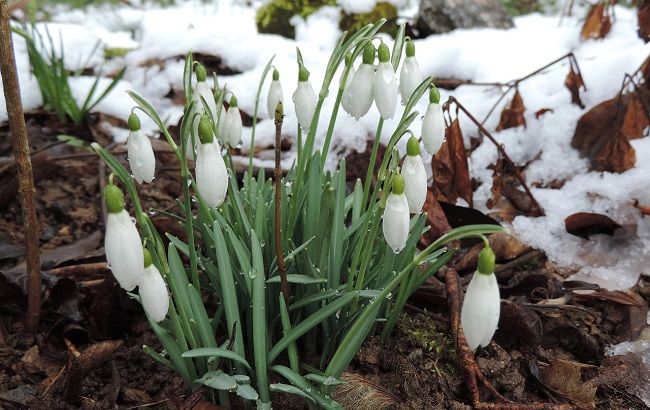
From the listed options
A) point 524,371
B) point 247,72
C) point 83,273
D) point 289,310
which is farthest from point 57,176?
point 524,371

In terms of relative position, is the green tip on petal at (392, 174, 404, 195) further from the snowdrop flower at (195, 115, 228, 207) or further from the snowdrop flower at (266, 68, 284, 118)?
the snowdrop flower at (266, 68, 284, 118)

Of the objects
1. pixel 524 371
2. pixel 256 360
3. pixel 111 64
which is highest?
pixel 111 64

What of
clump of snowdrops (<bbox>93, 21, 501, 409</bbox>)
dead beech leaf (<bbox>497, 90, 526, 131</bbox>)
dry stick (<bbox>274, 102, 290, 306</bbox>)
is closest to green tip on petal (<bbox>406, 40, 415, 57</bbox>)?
clump of snowdrops (<bbox>93, 21, 501, 409</bbox>)

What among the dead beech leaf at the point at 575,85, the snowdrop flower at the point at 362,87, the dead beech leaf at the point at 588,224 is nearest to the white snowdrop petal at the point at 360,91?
the snowdrop flower at the point at 362,87

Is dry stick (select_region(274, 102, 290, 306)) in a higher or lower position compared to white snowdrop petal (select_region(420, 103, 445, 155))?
lower

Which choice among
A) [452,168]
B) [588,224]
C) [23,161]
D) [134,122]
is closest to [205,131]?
[134,122]

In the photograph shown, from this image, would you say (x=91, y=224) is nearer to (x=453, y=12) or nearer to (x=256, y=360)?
(x=256, y=360)
